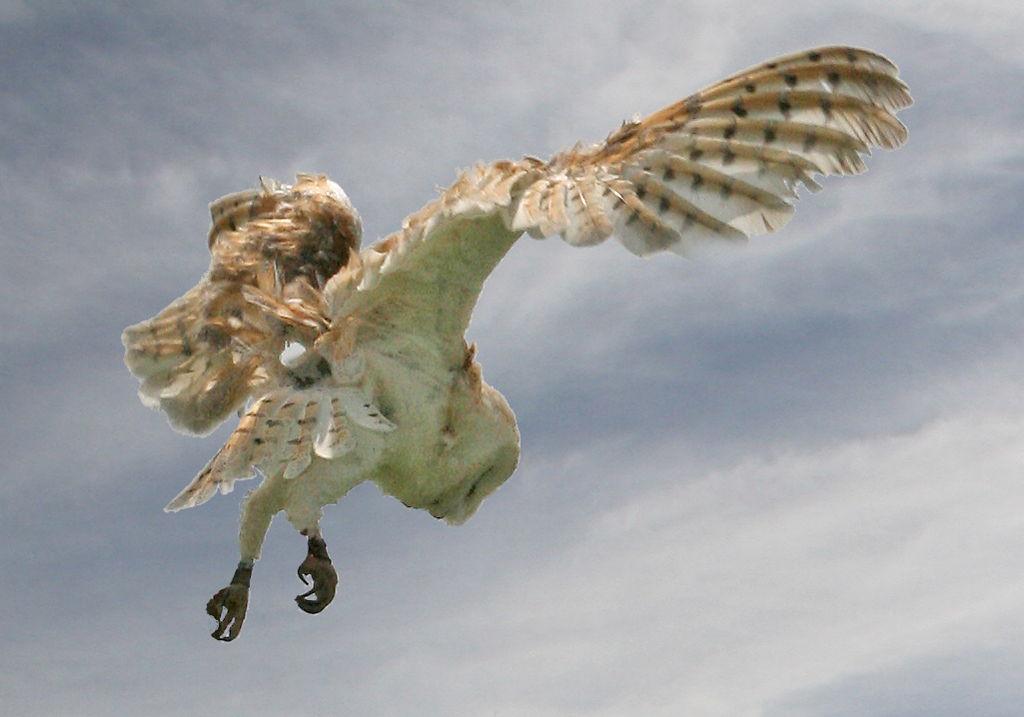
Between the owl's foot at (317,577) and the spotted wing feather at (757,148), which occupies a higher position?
the spotted wing feather at (757,148)

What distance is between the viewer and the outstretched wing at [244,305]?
7.36 metres

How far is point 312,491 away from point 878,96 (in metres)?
3.86

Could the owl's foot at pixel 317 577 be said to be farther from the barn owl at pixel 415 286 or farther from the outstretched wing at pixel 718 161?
the outstretched wing at pixel 718 161

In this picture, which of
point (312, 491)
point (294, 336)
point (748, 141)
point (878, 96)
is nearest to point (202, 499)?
point (312, 491)

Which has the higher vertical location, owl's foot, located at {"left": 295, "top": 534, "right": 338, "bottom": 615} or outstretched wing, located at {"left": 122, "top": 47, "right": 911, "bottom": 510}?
outstretched wing, located at {"left": 122, "top": 47, "right": 911, "bottom": 510}

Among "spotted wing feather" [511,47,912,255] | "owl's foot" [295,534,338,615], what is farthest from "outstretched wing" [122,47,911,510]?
"owl's foot" [295,534,338,615]

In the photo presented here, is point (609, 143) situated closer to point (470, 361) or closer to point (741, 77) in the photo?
point (741, 77)

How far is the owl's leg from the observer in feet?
23.2

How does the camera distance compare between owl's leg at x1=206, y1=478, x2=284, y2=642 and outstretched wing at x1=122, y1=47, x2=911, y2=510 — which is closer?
outstretched wing at x1=122, y1=47, x2=911, y2=510

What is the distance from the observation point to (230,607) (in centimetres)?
716

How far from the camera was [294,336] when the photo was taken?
721 cm

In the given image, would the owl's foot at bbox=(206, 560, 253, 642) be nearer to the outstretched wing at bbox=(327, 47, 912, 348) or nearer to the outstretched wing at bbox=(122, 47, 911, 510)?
the outstretched wing at bbox=(122, 47, 911, 510)

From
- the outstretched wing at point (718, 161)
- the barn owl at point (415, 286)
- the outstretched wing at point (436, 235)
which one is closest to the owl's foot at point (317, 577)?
the barn owl at point (415, 286)

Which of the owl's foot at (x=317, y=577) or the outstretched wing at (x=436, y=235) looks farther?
the owl's foot at (x=317, y=577)
